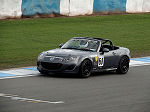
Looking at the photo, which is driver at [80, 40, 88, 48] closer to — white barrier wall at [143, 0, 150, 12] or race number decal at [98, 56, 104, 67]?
race number decal at [98, 56, 104, 67]

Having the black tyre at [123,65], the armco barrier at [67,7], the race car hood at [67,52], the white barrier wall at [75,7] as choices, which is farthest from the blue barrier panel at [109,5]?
the race car hood at [67,52]

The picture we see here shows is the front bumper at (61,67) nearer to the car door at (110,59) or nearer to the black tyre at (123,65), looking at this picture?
the car door at (110,59)

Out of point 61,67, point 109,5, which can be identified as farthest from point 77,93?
point 109,5

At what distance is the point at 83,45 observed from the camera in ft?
57.8

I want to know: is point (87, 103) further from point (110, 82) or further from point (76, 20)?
point (76, 20)

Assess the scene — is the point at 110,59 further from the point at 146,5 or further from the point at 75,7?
the point at 146,5

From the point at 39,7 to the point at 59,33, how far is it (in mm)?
2059

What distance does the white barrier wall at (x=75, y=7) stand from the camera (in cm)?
2927

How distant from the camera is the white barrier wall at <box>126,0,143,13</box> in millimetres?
32750

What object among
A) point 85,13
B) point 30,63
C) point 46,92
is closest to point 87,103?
point 46,92

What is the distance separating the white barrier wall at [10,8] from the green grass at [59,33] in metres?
0.48

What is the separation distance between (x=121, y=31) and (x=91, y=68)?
1319 cm

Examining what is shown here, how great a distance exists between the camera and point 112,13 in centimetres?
3306

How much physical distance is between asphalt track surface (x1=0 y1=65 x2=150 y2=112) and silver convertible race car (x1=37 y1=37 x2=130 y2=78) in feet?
0.94
